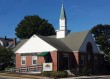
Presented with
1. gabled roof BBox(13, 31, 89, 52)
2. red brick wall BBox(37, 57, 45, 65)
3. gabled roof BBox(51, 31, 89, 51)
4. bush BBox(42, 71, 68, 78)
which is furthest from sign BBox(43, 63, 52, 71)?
gabled roof BBox(51, 31, 89, 51)

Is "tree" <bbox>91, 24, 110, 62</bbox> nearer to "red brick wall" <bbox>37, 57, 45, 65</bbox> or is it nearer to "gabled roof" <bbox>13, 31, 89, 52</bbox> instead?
"gabled roof" <bbox>13, 31, 89, 52</bbox>

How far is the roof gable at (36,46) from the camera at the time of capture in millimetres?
53072

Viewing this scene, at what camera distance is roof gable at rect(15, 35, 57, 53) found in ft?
174

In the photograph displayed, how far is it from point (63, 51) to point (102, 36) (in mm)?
32527

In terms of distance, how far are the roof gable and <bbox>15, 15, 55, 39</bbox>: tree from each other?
1238 inches

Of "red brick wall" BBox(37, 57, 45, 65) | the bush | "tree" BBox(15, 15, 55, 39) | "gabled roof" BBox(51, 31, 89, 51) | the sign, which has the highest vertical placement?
"tree" BBox(15, 15, 55, 39)

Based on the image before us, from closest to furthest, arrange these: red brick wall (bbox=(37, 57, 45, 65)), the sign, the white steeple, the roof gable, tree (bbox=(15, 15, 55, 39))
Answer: the sign < the roof gable < red brick wall (bbox=(37, 57, 45, 65)) < the white steeple < tree (bbox=(15, 15, 55, 39))

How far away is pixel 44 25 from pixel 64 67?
37.7m

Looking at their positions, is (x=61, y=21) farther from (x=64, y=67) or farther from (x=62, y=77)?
(x=62, y=77)

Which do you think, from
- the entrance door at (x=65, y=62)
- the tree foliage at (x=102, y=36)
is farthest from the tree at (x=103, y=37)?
the entrance door at (x=65, y=62)

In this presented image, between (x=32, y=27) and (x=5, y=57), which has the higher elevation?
(x=32, y=27)

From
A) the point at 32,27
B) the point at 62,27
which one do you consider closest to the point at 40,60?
the point at 62,27

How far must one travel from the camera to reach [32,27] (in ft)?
292

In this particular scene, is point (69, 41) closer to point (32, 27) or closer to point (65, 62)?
point (65, 62)
